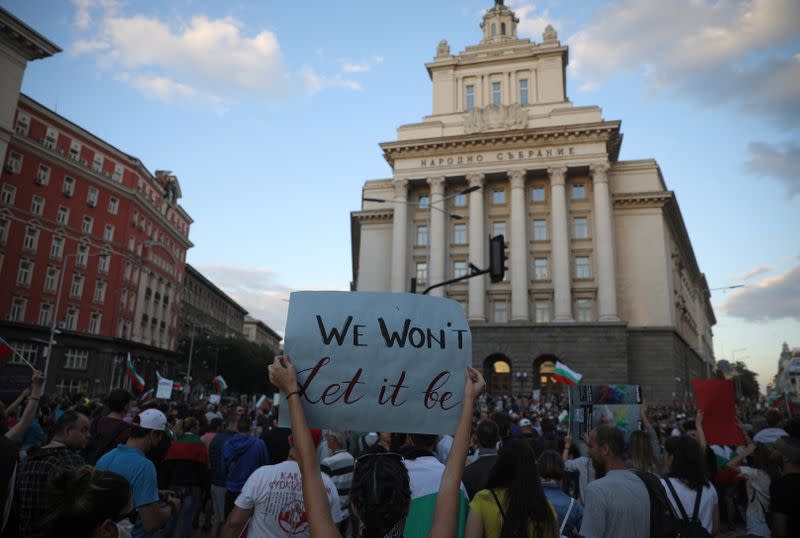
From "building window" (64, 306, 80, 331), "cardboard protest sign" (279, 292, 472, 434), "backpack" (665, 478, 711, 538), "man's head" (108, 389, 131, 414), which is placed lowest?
"backpack" (665, 478, 711, 538)

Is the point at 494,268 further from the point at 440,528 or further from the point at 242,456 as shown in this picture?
the point at 440,528

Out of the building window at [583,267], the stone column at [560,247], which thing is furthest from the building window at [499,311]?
the building window at [583,267]

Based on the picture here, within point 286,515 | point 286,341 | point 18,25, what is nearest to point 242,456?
point 286,515

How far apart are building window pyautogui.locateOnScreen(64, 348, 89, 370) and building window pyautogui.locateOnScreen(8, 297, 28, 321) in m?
4.88

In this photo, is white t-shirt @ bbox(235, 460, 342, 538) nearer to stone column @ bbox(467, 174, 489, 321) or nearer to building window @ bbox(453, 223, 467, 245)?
stone column @ bbox(467, 174, 489, 321)

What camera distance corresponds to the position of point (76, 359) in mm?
45969

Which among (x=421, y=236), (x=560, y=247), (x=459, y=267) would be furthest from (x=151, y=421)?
(x=421, y=236)

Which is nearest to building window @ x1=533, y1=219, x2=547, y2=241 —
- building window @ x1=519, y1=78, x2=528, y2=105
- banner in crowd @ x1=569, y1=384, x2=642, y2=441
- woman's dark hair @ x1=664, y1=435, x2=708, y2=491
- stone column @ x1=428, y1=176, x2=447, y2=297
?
stone column @ x1=428, y1=176, x2=447, y2=297

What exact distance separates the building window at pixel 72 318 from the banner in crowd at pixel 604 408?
49660 mm

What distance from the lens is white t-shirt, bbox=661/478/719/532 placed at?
412 cm

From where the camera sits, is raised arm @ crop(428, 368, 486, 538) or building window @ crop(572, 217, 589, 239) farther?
building window @ crop(572, 217, 589, 239)

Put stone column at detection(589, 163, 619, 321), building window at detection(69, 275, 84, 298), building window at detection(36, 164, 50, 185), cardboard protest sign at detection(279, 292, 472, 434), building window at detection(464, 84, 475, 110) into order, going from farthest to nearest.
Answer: building window at detection(464, 84, 475, 110), building window at detection(69, 275, 84, 298), building window at detection(36, 164, 50, 185), stone column at detection(589, 163, 619, 321), cardboard protest sign at detection(279, 292, 472, 434)

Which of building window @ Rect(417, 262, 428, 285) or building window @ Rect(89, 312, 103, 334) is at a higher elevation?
building window @ Rect(417, 262, 428, 285)

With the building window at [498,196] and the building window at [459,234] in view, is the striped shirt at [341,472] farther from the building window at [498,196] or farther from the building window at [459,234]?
the building window at [498,196]
